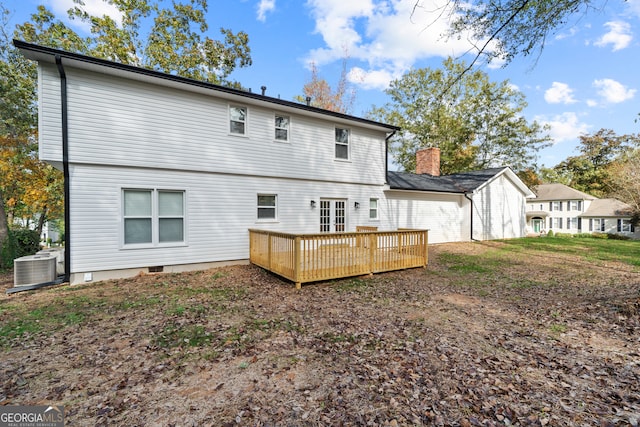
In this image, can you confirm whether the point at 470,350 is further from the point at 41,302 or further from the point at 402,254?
the point at 41,302

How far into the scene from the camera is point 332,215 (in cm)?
1098

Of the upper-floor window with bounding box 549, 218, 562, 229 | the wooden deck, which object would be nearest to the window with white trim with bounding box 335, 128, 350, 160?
the wooden deck

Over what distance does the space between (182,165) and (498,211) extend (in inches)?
728

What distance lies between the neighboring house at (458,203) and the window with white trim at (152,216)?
→ 30.0ft

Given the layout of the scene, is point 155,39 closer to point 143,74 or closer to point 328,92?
point 143,74

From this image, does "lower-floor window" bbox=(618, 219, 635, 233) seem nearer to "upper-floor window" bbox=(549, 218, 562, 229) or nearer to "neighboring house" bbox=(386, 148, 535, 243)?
"upper-floor window" bbox=(549, 218, 562, 229)

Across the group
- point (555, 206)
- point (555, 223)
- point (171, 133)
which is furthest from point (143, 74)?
point (555, 223)

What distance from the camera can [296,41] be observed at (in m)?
13.9

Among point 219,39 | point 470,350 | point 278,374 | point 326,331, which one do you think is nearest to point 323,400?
point 278,374

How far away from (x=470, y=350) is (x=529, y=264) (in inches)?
319

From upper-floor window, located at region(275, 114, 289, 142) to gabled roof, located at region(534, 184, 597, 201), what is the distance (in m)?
36.1

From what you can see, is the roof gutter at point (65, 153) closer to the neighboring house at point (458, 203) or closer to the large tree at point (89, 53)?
the large tree at point (89, 53)

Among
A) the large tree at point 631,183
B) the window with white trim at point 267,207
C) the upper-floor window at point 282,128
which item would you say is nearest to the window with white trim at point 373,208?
the window with white trim at point 267,207

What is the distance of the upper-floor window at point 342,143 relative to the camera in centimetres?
1106
